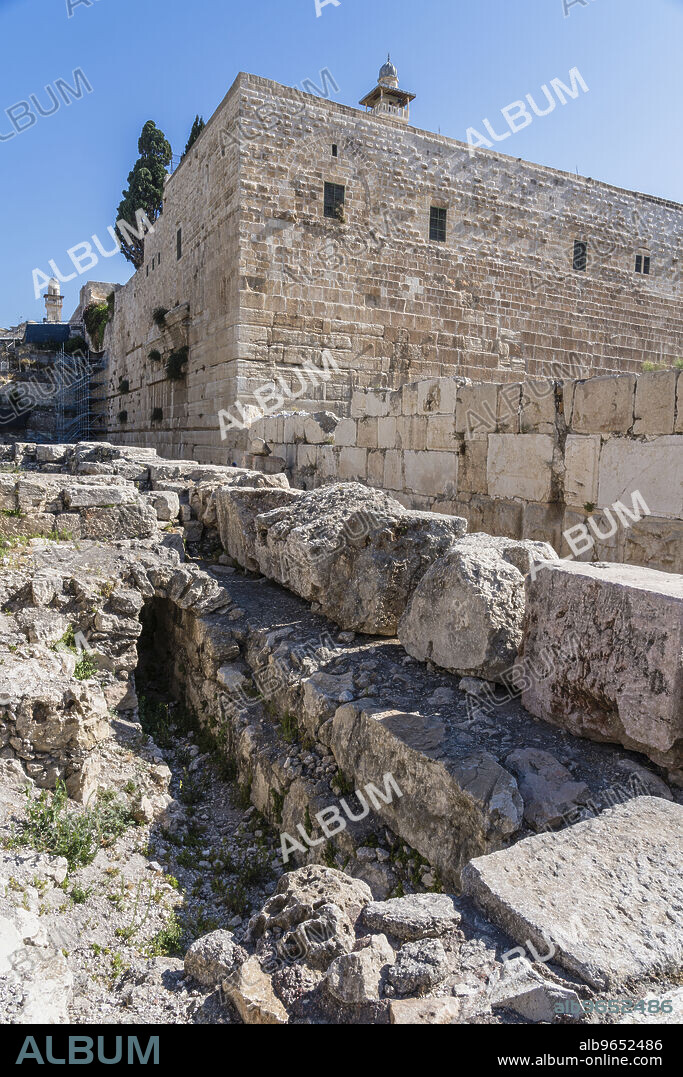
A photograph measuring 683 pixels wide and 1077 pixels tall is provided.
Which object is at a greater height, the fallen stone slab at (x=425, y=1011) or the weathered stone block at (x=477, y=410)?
the weathered stone block at (x=477, y=410)

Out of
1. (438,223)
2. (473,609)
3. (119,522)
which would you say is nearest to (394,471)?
(119,522)

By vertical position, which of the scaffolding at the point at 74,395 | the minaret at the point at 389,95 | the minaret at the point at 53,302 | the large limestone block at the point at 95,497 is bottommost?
the large limestone block at the point at 95,497

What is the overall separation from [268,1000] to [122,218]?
34449mm

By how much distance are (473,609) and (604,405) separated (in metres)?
2.89

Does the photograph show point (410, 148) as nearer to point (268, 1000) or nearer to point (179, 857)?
point (179, 857)

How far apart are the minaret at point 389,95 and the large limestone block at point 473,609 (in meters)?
19.9

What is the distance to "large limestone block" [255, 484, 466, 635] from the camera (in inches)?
148

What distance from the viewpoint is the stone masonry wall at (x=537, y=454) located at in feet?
15.5

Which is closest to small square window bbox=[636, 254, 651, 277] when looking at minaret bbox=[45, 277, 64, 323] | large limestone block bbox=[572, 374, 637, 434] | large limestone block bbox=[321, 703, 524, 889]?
large limestone block bbox=[572, 374, 637, 434]

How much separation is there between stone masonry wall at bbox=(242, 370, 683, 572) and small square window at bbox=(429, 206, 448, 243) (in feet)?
18.3

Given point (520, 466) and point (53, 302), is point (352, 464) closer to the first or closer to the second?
point (520, 466)

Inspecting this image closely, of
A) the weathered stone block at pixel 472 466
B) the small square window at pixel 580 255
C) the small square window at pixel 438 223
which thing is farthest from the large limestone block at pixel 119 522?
the small square window at pixel 580 255

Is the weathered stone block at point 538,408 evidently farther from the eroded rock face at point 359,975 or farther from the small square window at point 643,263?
the small square window at point 643,263

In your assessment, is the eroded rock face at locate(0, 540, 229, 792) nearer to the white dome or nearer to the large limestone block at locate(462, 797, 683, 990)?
the large limestone block at locate(462, 797, 683, 990)
